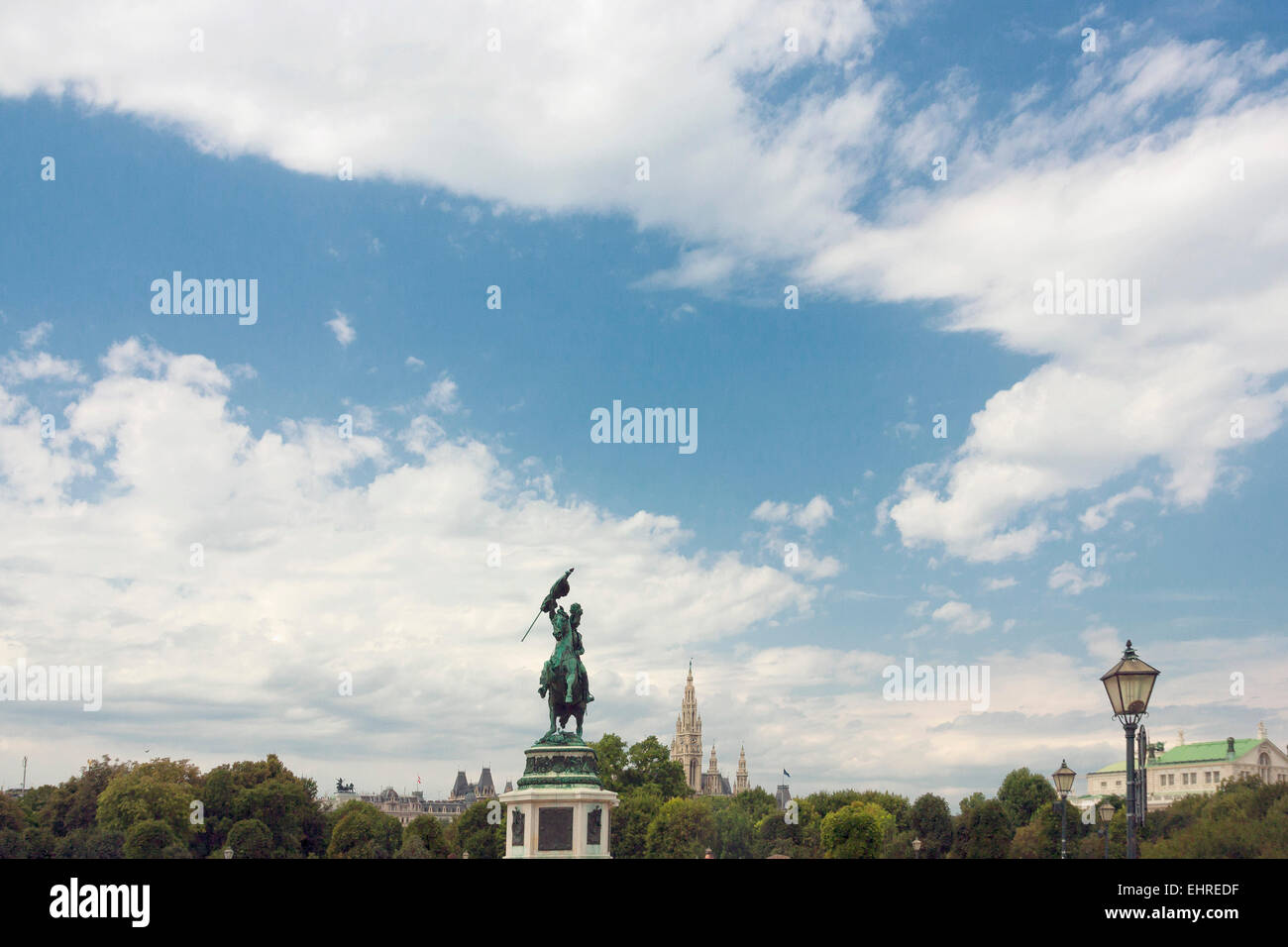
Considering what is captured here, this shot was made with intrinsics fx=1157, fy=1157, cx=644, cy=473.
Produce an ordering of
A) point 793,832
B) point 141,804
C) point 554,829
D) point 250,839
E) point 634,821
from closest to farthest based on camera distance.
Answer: point 554,829 < point 141,804 < point 250,839 < point 634,821 < point 793,832

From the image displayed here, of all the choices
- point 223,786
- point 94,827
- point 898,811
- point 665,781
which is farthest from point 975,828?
point 94,827

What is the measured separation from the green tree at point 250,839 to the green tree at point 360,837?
29.6 ft

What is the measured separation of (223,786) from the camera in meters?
94.9

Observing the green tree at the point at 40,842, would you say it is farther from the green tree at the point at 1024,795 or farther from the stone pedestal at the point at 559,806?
the green tree at the point at 1024,795

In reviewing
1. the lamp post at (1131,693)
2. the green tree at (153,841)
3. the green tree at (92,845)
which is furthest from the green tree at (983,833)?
the lamp post at (1131,693)

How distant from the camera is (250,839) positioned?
9006 cm

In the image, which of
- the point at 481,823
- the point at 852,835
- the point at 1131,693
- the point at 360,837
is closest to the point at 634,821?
the point at 481,823

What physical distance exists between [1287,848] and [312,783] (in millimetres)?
86186

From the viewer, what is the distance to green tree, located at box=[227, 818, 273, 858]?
89.5m

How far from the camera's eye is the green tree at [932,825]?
101m

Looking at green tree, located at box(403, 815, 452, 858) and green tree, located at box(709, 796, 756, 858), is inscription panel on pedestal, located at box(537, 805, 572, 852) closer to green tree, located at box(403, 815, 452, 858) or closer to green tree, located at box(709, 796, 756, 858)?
green tree, located at box(709, 796, 756, 858)

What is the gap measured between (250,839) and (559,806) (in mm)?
62293

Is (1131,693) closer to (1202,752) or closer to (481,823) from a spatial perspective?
(481,823)
